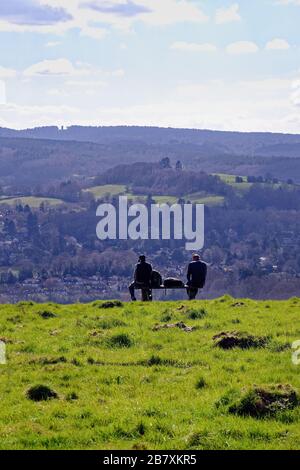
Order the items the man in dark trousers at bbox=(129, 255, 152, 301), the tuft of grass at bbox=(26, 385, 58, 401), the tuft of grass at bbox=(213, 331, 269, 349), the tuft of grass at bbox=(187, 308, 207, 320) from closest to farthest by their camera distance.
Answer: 1. the tuft of grass at bbox=(26, 385, 58, 401)
2. the tuft of grass at bbox=(213, 331, 269, 349)
3. the tuft of grass at bbox=(187, 308, 207, 320)
4. the man in dark trousers at bbox=(129, 255, 152, 301)

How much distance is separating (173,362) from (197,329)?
4.77m

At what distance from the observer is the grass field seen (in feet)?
50.9

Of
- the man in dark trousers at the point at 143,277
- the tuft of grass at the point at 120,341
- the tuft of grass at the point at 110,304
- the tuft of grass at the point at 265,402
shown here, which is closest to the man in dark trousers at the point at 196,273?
the man in dark trousers at the point at 143,277

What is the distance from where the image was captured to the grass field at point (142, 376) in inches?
611

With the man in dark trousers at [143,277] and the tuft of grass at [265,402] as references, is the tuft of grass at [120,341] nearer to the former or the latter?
the tuft of grass at [265,402]

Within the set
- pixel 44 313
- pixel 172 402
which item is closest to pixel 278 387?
pixel 172 402

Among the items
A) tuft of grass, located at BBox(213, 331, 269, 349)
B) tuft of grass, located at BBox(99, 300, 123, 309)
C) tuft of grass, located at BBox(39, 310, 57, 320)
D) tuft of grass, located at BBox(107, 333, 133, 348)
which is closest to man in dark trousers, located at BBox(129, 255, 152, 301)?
tuft of grass, located at BBox(99, 300, 123, 309)

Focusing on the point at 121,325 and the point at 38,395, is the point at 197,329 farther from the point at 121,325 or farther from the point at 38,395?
the point at 38,395

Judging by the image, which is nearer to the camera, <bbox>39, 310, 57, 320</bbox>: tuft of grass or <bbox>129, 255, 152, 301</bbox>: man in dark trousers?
<bbox>39, 310, 57, 320</bbox>: tuft of grass

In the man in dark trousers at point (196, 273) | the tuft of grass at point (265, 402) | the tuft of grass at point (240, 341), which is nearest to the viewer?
the tuft of grass at point (265, 402)

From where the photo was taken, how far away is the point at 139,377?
66.6ft

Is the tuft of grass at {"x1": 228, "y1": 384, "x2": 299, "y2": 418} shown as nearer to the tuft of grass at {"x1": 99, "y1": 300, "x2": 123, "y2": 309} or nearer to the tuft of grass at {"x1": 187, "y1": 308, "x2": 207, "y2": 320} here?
the tuft of grass at {"x1": 187, "y1": 308, "x2": 207, "y2": 320}

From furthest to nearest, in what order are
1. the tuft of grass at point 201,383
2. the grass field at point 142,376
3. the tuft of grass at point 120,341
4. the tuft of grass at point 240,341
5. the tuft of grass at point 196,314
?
1. the tuft of grass at point 196,314
2. the tuft of grass at point 120,341
3. the tuft of grass at point 240,341
4. the tuft of grass at point 201,383
5. the grass field at point 142,376
